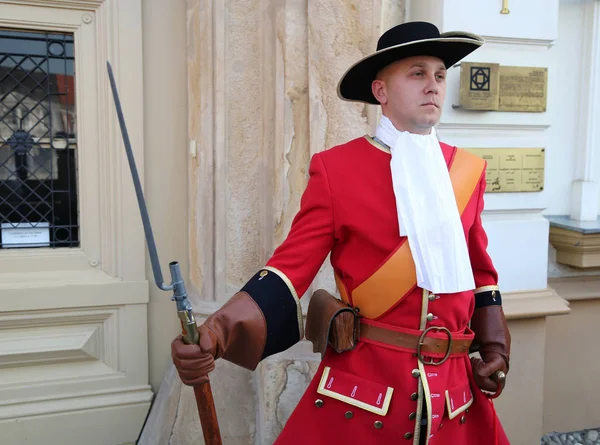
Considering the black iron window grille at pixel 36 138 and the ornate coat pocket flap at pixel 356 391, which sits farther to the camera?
the black iron window grille at pixel 36 138

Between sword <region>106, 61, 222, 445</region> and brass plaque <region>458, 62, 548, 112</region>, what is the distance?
1.92 meters

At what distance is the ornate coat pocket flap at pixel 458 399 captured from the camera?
5.32 feet

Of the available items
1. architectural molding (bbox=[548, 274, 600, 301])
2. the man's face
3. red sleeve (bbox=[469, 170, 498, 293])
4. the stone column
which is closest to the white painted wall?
the stone column

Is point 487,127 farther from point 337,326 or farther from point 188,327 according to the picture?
point 188,327

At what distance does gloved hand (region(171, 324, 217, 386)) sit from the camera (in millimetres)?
1353

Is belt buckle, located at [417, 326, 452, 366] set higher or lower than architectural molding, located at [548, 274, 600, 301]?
higher

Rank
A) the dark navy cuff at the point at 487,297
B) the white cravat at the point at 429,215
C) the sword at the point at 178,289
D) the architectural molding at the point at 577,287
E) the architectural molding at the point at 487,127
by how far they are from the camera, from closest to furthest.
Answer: the sword at the point at 178,289
the white cravat at the point at 429,215
the dark navy cuff at the point at 487,297
the architectural molding at the point at 487,127
the architectural molding at the point at 577,287

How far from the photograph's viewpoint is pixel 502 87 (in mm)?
2850

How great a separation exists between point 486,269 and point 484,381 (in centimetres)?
36

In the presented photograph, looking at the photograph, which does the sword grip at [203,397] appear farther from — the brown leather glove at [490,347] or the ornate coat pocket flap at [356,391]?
the brown leather glove at [490,347]

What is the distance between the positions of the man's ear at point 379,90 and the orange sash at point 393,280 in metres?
0.30

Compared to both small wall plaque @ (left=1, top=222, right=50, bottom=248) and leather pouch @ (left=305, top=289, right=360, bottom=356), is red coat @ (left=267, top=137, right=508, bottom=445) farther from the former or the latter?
small wall plaque @ (left=1, top=222, right=50, bottom=248)

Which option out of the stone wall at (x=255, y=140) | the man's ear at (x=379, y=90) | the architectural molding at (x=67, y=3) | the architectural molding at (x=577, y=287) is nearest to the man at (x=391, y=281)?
the man's ear at (x=379, y=90)

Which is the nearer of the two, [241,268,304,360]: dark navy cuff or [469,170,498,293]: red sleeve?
[241,268,304,360]: dark navy cuff
